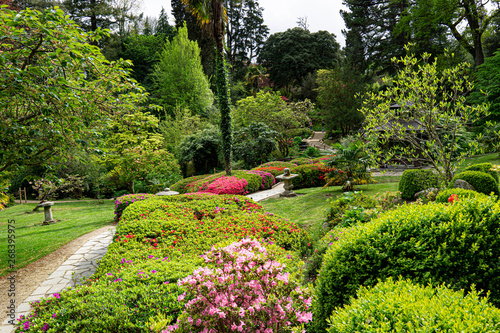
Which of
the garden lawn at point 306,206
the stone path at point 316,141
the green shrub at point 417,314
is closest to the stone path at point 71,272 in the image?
the green shrub at point 417,314

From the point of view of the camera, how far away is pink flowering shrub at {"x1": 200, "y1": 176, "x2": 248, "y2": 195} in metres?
10.2

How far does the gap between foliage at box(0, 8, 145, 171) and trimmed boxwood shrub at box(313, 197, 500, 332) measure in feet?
13.4

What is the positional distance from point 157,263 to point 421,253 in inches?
119

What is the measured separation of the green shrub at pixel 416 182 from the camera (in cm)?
679

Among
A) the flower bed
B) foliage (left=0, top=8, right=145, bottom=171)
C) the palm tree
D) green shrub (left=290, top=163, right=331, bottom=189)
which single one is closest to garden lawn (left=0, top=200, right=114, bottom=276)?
the flower bed

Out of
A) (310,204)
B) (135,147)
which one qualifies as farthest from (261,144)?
(310,204)

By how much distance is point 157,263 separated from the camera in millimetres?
3486

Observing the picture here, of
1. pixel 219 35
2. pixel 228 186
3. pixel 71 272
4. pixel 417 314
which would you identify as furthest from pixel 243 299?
pixel 219 35

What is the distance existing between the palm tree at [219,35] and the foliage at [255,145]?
5.10m

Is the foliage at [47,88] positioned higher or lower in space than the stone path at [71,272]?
higher

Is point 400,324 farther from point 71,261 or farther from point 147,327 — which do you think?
point 71,261

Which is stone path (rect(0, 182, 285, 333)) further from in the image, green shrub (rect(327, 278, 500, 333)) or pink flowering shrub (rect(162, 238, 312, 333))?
green shrub (rect(327, 278, 500, 333))

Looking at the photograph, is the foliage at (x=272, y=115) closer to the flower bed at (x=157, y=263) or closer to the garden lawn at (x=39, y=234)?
the garden lawn at (x=39, y=234)

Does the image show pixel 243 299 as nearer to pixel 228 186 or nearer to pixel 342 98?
pixel 228 186
